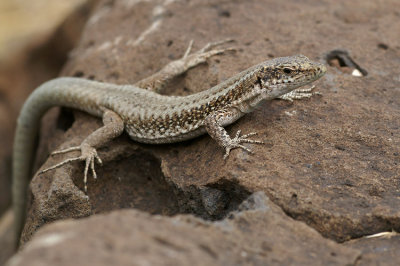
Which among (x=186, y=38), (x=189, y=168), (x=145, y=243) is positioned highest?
(x=145, y=243)

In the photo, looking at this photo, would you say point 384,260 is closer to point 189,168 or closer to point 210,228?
point 210,228

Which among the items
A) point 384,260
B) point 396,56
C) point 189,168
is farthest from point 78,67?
point 384,260

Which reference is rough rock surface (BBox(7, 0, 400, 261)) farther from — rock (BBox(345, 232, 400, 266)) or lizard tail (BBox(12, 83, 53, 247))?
lizard tail (BBox(12, 83, 53, 247))

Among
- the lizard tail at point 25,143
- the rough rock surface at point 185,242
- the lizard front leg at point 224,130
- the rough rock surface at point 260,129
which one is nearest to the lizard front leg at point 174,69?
the rough rock surface at point 260,129

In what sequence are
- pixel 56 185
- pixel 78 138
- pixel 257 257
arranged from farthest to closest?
pixel 78 138 < pixel 56 185 < pixel 257 257

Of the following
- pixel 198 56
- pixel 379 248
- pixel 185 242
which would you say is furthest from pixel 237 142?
pixel 185 242

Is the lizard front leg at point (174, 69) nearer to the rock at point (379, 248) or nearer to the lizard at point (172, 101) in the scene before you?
the lizard at point (172, 101)

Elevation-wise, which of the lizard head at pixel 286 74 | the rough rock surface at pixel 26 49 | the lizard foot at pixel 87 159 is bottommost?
the rough rock surface at pixel 26 49
